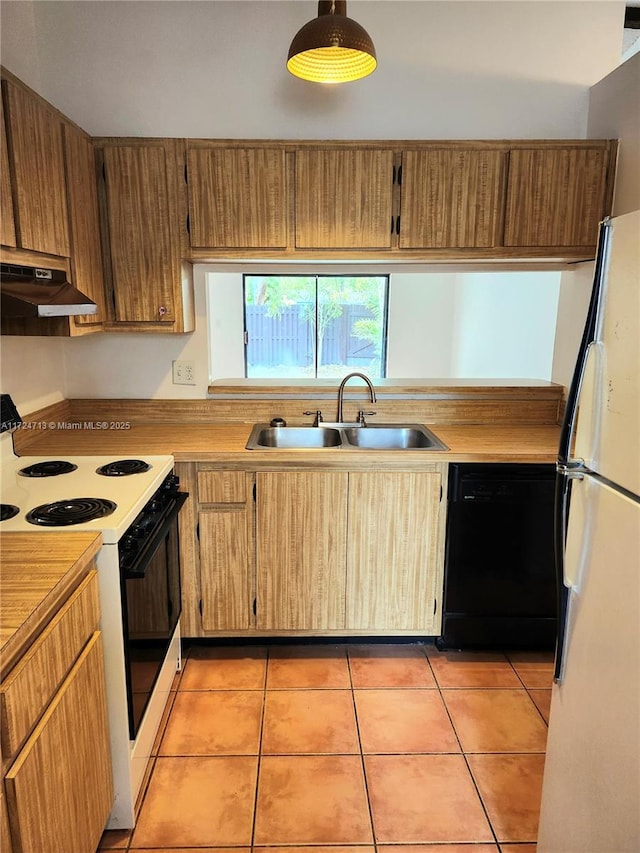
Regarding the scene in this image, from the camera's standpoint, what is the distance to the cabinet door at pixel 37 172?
1.72m

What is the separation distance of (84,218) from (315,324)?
Answer: 429cm

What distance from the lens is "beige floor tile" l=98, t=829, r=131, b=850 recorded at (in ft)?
5.34

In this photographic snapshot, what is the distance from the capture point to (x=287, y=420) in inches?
112

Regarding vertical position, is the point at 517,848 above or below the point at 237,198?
below

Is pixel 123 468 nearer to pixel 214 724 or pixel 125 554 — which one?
pixel 125 554

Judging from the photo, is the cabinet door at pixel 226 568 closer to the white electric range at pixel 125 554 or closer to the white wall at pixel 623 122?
the white electric range at pixel 125 554

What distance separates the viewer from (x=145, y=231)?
2.42 metres

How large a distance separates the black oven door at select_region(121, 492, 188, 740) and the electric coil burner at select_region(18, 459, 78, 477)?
15.8 inches

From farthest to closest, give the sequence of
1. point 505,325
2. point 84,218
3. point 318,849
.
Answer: point 505,325 → point 84,218 → point 318,849

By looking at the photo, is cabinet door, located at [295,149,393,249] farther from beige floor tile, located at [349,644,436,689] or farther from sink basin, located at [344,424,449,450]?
beige floor tile, located at [349,644,436,689]

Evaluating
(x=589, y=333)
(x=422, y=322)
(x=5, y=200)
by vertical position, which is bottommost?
(x=589, y=333)

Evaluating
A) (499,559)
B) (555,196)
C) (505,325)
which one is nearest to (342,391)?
(499,559)

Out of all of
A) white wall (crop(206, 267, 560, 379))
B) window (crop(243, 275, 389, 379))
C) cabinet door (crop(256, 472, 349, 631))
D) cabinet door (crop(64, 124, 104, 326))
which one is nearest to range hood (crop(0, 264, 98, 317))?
cabinet door (crop(64, 124, 104, 326))

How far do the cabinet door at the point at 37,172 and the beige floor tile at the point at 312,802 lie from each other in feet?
6.11
